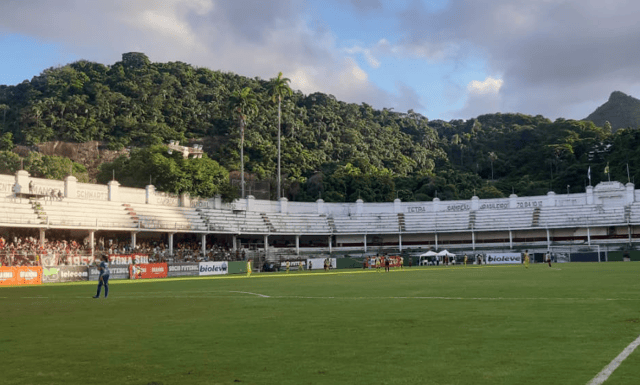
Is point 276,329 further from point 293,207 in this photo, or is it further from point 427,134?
point 427,134

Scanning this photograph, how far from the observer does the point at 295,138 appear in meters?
134

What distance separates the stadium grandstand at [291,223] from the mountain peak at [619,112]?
103 meters

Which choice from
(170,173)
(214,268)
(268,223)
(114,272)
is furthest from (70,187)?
Answer: (268,223)

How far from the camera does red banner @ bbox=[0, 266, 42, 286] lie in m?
44.7

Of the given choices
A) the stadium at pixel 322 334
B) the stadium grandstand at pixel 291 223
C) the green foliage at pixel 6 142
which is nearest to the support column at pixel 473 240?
the stadium grandstand at pixel 291 223

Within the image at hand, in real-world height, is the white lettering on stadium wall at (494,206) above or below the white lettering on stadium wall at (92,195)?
below

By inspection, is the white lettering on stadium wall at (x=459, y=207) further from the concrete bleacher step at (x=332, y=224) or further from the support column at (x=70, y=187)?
the support column at (x=70, y=187)

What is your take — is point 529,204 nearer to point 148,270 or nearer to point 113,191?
point 113,191

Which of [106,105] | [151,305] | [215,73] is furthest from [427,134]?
[151,305]

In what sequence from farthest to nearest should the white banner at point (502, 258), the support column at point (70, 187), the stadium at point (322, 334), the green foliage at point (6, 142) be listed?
the green foliage at point (6, 142), the white banner at point (502, 258), the support column at point (70, 187), the stadium at point (322, 334)

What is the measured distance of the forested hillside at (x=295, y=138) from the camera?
11900 centimetres

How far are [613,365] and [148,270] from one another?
51411 millimetres

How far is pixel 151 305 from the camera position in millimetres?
21312

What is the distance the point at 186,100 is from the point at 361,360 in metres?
135
